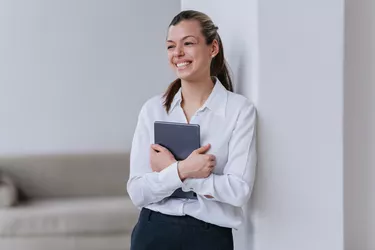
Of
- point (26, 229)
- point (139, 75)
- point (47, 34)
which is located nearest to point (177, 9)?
point (139, 75)

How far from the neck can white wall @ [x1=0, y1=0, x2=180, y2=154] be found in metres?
2.46

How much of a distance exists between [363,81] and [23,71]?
2907 millimetres

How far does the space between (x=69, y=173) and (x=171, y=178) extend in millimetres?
2536

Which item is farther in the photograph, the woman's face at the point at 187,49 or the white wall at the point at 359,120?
the white wall at the point at 359,120

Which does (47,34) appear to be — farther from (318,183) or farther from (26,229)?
(318,183)

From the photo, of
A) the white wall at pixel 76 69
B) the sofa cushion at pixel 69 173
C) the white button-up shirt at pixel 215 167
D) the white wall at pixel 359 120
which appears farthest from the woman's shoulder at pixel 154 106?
the white wall at pixel 76 69

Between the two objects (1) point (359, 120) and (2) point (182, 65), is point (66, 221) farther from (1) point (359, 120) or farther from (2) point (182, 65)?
(1) point (359, 120)

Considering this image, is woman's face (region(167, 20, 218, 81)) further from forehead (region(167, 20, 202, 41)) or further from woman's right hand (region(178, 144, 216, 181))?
woman's right hand (region(178, 144, 216, 181))

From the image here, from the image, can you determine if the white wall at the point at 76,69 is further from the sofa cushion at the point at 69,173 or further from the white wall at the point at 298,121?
the white wall at the point at 298,121

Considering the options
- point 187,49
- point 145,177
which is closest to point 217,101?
point 187,49

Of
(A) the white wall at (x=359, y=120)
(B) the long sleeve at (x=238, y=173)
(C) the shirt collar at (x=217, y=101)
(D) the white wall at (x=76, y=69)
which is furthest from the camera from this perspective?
(D) the white wall at (x=76, y=69)

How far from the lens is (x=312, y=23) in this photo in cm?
143

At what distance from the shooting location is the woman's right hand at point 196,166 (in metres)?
1.36

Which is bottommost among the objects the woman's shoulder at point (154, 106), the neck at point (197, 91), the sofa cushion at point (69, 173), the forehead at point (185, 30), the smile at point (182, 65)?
the sofa cushion at point (69, 173)
